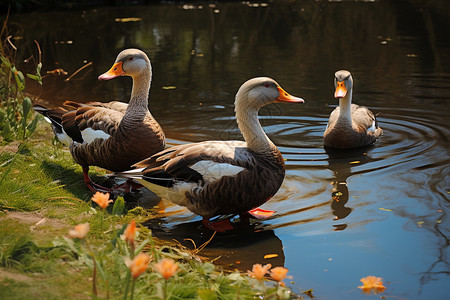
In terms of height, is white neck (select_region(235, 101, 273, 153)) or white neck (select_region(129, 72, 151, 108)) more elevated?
white neck (select_region(129, 72, 151, 108))

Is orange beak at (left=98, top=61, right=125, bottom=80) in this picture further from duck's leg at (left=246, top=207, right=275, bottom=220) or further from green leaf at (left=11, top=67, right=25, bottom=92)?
duck's leg at (left=246, top=207, right=275, bottom=220)

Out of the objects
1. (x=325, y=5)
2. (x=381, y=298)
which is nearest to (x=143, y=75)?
(x=381, y=298)

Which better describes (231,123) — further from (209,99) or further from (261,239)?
(261,239)

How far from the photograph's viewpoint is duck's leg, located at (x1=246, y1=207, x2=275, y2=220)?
5.12 meters

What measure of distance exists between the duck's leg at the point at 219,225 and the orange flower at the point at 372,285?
1414 millimetres

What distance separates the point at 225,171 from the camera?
15.5ft

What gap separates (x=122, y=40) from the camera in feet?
55.9

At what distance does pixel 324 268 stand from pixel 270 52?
1050cm

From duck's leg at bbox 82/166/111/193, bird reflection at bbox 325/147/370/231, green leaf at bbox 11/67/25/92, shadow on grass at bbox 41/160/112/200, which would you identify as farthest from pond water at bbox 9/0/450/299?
green leaf at bbox 11/67/25/92

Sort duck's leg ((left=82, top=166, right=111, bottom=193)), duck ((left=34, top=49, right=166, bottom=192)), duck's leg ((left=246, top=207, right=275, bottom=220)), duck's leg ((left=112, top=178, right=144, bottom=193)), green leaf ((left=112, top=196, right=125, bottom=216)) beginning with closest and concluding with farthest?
green leaf ((left=112, top=196, right=125, bottom=216)), duck's leg ((left=246, top=207, right=275, bottom=220)), duck ((left=34, top=49, right=166, bottom=192)), duck's leg ((left=82, top=166, right=111, bottom=193)), duck's leg ((left=112, top=178, right=144, bottom=193))

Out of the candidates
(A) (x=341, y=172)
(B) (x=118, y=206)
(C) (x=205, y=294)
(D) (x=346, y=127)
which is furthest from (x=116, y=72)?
(C) (x=205, y=294)

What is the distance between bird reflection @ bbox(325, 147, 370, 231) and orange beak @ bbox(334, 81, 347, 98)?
706 millimetres

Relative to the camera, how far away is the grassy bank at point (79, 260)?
3148 mm

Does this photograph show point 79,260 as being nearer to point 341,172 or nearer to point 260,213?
point 260,213
